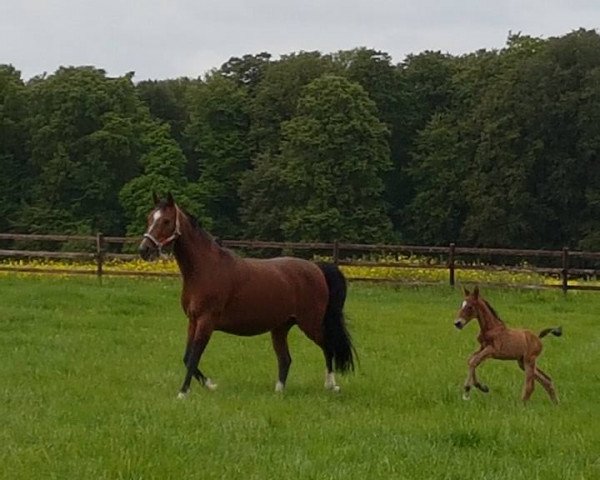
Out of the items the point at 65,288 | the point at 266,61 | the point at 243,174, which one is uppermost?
the point at 266,61

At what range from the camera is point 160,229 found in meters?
10.5

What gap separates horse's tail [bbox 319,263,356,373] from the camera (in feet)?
37.6

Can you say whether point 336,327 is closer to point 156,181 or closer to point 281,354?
point 281,354

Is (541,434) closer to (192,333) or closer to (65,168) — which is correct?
(192,333)

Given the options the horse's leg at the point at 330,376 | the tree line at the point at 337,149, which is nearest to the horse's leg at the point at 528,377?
the horse's leg at the point at 330,376

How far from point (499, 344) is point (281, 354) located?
2522 mm

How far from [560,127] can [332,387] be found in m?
41.4

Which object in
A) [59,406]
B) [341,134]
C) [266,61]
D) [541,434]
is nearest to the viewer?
[541,434]

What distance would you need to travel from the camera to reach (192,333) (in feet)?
35.0

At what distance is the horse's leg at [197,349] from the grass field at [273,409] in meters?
0.15

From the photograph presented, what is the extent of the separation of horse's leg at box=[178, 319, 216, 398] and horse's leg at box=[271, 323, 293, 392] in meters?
0.76

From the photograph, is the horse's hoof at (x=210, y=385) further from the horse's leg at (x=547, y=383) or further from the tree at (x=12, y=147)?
the tree at (x=12, y=147)

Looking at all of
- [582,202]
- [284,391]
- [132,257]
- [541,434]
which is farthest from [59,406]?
[582,202]

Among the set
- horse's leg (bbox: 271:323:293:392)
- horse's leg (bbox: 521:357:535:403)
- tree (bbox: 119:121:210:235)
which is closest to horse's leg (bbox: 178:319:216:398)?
horse's leg (bbox: 271:323:293:392)
